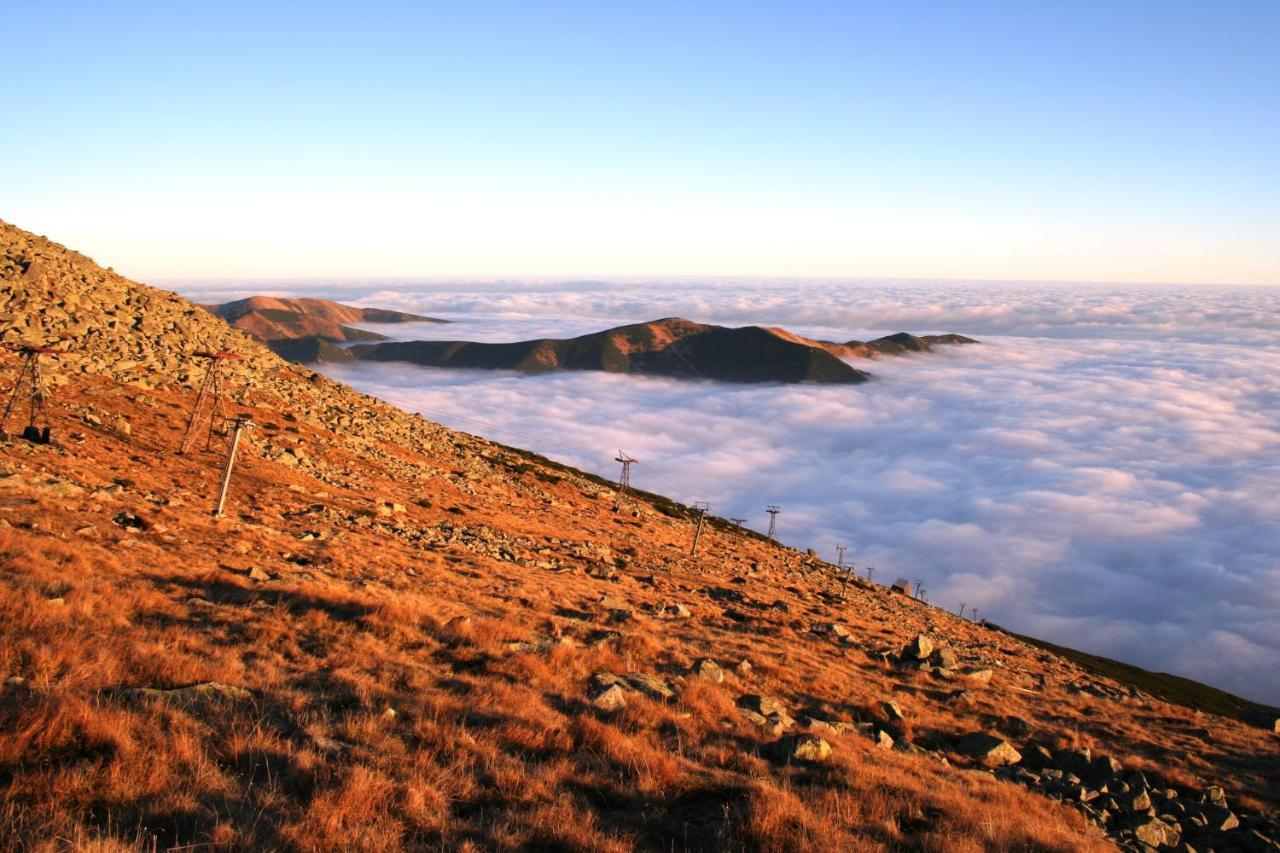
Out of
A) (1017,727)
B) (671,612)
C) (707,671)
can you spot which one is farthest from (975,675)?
(707,671)

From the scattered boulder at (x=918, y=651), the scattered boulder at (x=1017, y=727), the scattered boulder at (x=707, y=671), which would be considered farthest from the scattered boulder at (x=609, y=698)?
the scattered boulder at (x=918, y=651)

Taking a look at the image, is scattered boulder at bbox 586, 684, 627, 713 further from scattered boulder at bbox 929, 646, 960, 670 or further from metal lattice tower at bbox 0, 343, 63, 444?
metal lattice tower at bbox 0, 343, 63, 444

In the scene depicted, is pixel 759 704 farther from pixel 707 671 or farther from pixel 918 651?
pixel 918 651

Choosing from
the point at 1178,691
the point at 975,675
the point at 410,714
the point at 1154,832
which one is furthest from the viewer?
the point at 1178,691

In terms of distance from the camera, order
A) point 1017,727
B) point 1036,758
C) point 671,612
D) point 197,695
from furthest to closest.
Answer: point 671,612 → point 1017,727 → point 1036,758 → point 197,695

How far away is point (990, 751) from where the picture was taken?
52.5 ft

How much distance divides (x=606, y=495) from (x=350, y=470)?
36.0 meters

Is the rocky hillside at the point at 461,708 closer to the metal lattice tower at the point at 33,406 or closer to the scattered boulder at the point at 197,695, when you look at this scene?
the scattered boulder at the point at 197,695

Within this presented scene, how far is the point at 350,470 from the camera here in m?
45.8

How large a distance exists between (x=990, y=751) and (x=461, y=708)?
1255 cm

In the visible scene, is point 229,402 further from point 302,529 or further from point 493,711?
point 493,711

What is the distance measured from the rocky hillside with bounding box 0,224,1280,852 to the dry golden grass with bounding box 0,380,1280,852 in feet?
0.19

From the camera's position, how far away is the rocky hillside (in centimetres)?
721

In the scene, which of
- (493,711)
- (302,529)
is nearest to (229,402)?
(302,529)
